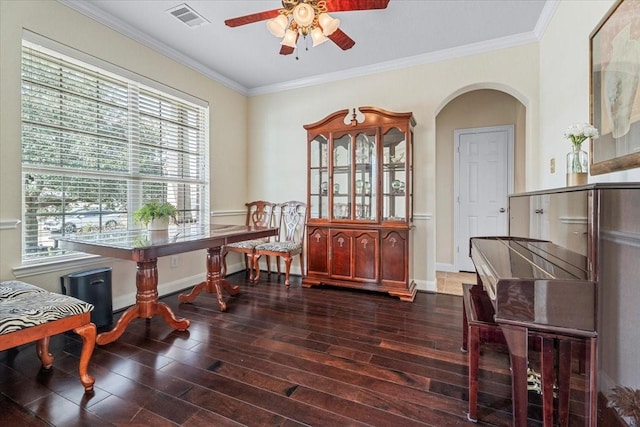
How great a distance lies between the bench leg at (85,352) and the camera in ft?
5.60

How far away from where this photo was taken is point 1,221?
218cm

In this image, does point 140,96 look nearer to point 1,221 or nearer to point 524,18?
A: point 1,221

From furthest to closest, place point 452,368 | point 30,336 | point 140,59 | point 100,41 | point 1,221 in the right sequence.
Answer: point 140,59 → point 100,41 → point 1,221 → point 452,368 → point 30,336

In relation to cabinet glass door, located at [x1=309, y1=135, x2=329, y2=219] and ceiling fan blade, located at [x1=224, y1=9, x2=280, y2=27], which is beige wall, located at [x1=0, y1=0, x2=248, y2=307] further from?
ceiling fan blade, located at [x1=224, y1=9, x2=280, y2=27]

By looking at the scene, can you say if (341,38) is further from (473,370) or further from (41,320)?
(41,320)

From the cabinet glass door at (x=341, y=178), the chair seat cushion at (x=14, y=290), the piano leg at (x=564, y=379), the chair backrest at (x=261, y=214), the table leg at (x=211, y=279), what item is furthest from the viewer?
the chair backrest at (x=261, y=214)

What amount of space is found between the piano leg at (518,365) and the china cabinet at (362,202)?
2.01m

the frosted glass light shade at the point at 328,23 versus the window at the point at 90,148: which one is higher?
the frosted glass light shade at the point at 328,23

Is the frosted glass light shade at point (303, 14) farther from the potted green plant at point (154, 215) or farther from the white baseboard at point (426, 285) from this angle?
the white baseboard at point (426, 285)

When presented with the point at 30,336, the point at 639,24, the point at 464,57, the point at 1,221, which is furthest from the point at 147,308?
the point at 464,57

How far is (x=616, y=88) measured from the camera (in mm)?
1597

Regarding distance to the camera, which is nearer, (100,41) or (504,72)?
(100,41)

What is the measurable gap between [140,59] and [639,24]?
385 cm

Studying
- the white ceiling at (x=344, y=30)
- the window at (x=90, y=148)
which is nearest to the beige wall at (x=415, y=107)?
the white ceiling at (x=344, y=30)
